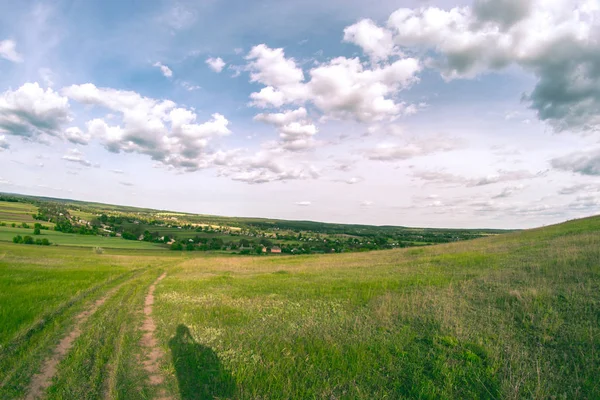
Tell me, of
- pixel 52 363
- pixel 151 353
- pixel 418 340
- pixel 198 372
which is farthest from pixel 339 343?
pixel 52 363

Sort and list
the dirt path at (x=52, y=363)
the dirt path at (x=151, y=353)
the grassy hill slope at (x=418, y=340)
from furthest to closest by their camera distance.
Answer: the dirt path at (x=151, y=353) → the dirt path at (x=52, y=363) → the grassy hill slope at (x=418, y=340)

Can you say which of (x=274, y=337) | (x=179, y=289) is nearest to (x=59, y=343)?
(x=274, y=337)

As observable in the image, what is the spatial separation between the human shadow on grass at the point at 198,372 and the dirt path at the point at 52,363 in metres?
2.84

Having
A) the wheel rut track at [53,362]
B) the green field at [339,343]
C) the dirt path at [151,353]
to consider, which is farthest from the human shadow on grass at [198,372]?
the wheel rut track at [53,362]

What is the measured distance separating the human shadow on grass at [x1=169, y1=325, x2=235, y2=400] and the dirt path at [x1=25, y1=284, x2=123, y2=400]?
2840 millimetres

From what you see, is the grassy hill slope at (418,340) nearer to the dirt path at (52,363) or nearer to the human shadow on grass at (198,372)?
the human shadow on grass at (198,372)

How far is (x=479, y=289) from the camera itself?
11.9 m

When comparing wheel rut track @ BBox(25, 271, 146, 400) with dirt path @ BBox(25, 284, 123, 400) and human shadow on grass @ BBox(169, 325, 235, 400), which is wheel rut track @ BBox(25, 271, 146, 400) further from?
human shadow on grass @ BBox(169, 325, 235, 400)

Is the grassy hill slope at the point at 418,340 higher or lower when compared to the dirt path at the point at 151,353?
higher

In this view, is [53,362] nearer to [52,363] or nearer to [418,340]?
[52,363]

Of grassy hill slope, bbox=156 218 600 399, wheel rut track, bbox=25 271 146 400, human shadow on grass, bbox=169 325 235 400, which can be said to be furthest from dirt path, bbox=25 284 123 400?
human shadow on grass, bbox=169 325 235 400

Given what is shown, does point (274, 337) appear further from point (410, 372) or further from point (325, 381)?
point (410, 372)

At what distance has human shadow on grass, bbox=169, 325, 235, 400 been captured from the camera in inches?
256

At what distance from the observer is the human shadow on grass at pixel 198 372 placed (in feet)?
21.4
